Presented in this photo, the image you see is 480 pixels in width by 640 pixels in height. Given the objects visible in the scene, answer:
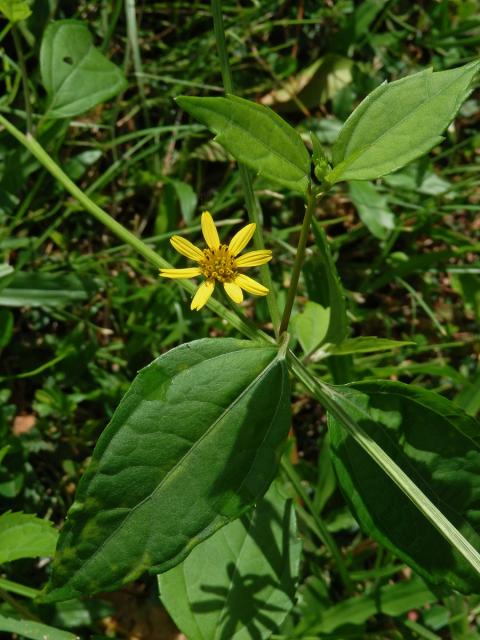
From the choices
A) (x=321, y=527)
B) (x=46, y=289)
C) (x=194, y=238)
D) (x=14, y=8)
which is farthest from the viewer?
(x=194, y=238)

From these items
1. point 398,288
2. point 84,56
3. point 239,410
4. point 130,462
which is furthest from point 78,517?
point 398,288

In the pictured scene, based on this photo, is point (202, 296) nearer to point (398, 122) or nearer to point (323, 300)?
point (398, 122)

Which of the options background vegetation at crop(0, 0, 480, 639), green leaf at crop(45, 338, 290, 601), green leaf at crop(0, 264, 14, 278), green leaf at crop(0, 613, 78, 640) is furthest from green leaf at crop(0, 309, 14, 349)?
green leaf at crop(45, 338, 290, 601)

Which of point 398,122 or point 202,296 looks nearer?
point 398,122

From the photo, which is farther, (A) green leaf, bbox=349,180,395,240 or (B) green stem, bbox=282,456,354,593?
(A) green leaf, bbox=349,180,395,240

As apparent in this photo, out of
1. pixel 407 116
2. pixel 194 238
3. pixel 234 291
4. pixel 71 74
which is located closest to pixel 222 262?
pixel 234 291

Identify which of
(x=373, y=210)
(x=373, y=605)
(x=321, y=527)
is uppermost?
(x=373, y=210)

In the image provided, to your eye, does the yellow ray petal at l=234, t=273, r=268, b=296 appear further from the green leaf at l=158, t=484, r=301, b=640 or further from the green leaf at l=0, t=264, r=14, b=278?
the green leaf at l=0, t=264, r=14, b=278
